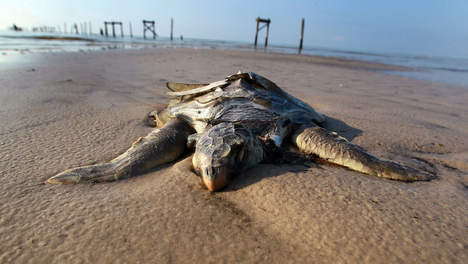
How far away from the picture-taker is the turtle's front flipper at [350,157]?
1981 mm

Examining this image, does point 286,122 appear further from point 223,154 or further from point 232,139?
point 223,154

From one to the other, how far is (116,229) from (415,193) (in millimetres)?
1890

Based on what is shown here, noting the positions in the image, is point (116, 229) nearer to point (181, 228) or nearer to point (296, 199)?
point (181, 228)

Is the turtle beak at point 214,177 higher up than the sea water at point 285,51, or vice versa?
the sea water at point 285,51

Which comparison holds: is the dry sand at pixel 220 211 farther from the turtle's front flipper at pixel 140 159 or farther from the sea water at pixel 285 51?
the sea water at pixel 285 51

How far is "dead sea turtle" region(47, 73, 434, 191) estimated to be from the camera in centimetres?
172

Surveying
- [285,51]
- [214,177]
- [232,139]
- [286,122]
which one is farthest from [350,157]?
[285,51]

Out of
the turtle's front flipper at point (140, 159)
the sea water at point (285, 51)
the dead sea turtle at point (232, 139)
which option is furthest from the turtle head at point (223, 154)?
the sea water at point (285, 51)

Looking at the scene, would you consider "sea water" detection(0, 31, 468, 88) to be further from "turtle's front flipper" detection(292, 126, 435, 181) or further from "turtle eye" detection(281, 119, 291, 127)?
"turtle's front flipper" detection(292, 126, 435, 181)

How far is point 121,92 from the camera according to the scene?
4.92 m

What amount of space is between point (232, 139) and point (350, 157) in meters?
1.07

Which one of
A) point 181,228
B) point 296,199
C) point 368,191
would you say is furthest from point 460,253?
point 181,228

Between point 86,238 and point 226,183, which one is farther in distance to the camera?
point 226,183

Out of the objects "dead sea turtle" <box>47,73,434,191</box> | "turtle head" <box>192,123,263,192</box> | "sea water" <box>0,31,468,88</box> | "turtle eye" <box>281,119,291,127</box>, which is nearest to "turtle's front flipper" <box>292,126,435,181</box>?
"dead sea turtle" <box>47,73,434,191</box>
